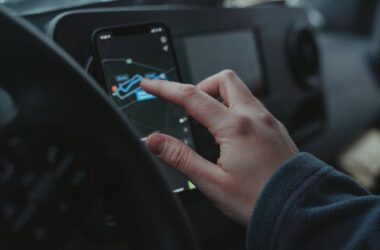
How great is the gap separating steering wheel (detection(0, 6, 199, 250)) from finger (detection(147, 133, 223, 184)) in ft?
0.44

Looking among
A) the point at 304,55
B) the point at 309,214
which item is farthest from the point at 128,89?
the point at 304,55

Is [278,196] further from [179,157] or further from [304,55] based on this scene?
[304,55]

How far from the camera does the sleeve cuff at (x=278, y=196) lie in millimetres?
495

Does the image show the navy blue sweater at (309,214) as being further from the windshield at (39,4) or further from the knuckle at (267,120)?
the windshield at (39,4)

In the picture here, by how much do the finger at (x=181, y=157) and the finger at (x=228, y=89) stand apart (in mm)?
79

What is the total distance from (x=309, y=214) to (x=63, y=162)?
0.22 metres

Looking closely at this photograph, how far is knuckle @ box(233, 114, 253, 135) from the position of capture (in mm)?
560

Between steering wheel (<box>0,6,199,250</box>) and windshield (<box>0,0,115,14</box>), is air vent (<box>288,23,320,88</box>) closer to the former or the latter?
windshield (<box>0,0,115,14</box>)

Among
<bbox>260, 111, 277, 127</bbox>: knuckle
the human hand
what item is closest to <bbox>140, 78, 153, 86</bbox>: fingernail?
the human hand

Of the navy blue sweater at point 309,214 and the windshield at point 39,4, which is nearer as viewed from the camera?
the navy blue sweater at point 309,214

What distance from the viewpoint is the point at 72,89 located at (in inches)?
15.1

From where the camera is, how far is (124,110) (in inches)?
24.4

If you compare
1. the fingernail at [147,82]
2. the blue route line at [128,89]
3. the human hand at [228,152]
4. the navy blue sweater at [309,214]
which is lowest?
the navy blue sweater at [309,214]

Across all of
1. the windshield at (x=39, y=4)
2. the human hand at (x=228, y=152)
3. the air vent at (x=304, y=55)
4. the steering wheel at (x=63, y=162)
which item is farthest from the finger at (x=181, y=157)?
the air vent at (x=304, y=55)
